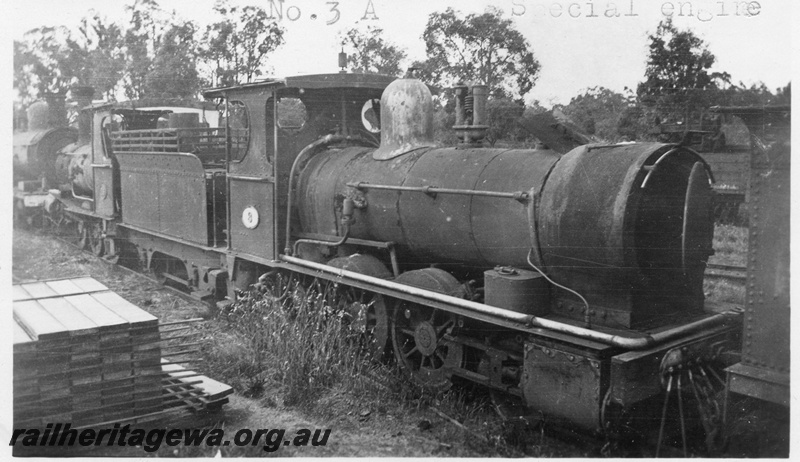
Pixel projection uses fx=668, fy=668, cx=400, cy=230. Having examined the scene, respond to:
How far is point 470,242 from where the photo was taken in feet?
18.1

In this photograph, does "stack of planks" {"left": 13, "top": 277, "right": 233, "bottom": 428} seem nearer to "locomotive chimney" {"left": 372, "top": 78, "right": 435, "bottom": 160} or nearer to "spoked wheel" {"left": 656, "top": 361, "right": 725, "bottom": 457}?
"locomotive chimney" {"left": 372, "top": 78, "right": 435, "bottom": 160}

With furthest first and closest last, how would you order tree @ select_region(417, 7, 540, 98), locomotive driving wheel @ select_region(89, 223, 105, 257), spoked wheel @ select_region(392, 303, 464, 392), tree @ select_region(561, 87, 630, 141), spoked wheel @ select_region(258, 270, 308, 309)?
locomotive driving wheel @ select_region(89, 223, 105, 257), tree @ select_region(561, 87, 630, 141), tree @ select_region(417, 7, 540, 98), spoked wheel @ select_region(258, 270, 308, 309), spoked wheel @ select_region(392, 303, 464, 392)

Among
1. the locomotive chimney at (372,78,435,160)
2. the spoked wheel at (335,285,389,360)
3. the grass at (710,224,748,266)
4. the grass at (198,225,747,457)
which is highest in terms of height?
the locomotive chimney at (372,78,435,160)

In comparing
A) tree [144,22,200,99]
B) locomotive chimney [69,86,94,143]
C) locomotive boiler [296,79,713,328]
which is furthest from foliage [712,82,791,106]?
locomotive chimney [69,86,94,143]

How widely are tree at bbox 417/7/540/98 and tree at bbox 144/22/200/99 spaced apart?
A: 4.19 meters

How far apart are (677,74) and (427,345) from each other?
16.1ft

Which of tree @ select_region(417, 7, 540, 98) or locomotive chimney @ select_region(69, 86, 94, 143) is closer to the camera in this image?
tree @ select_region(417, 7, 540, 98)

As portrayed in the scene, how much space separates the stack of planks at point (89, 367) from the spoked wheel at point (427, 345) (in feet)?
5.38

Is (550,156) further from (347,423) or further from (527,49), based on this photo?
(527,49)

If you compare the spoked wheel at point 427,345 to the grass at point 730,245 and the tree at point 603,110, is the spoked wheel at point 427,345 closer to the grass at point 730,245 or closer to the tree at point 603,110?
the grass at point 730,245

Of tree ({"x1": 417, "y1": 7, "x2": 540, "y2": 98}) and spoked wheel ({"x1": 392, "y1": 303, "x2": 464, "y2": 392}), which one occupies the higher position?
tree ({"x1": 417, "y1": 7, "x2": 540, "y2": 98})

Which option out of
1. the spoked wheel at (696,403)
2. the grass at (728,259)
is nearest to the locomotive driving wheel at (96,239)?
the grass at (728,259)

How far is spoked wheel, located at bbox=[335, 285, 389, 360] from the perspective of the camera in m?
6.09

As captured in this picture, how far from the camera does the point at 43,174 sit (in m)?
16.0
